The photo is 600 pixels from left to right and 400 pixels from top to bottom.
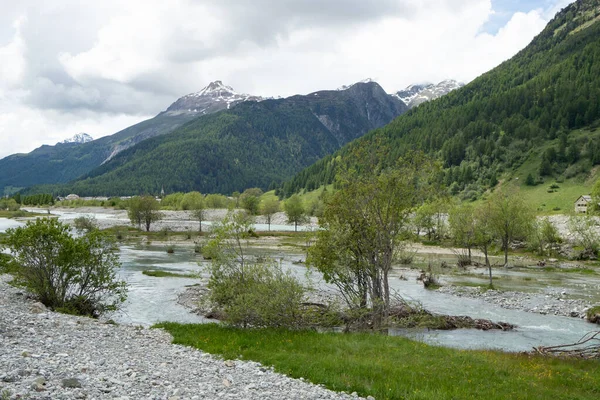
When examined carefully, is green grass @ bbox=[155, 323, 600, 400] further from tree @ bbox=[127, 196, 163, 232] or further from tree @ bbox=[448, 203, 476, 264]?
Result: tree @ bbox=[127, 196, 163, 232]

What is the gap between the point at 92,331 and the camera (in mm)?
22578

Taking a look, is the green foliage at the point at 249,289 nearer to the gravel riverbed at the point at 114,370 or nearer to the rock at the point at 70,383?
the gravel riverbed at the point at 114,370

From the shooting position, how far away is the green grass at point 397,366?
15.6 metres

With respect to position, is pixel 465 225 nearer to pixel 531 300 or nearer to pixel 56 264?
pixel 531 300

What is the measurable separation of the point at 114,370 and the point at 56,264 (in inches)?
696

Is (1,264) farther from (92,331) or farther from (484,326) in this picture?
(484,326)

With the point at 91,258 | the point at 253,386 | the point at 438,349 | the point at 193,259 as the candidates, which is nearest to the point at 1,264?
the point at 91,258

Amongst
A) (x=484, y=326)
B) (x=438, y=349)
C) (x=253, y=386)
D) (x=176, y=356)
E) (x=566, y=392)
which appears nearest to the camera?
(x=253, y=386)

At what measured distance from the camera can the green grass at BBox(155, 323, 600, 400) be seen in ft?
51.1

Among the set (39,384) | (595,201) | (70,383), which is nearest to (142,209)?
(70,383)

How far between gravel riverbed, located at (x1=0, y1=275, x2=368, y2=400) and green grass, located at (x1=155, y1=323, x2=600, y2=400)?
1.20m

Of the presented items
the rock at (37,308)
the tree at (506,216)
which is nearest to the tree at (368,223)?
the rock at (37,308)

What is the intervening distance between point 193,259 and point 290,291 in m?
56.1

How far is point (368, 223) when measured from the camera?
2877 centimetres
